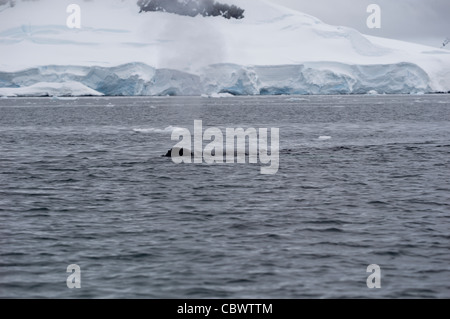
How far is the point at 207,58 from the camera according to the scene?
386ft

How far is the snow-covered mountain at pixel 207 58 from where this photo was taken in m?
115

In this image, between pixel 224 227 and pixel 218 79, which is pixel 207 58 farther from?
pixel 224 227

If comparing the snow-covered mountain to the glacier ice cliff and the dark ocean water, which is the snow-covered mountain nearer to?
the glacier ice cliff

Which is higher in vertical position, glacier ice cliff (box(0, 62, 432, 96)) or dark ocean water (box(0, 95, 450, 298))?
glacier ice cliff (box(0, 62, 432, 96))

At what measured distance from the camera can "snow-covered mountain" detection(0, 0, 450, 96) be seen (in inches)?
4528

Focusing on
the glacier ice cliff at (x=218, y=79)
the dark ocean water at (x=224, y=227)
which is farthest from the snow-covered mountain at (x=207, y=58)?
the dark ocean water at (x=224, y=227)

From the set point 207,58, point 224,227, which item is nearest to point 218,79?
point 207,58

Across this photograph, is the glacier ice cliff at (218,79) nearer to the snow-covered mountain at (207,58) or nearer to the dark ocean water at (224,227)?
the snow-covered mountain at (207,58)

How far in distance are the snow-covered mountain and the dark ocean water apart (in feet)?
290

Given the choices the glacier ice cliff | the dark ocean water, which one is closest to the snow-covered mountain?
the glacier ice cliff

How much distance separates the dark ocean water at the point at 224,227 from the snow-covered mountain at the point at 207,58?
88472 millimetres

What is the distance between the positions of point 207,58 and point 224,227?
105 m

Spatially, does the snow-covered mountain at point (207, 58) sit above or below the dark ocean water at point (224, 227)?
above

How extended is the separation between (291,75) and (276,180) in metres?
98.4
